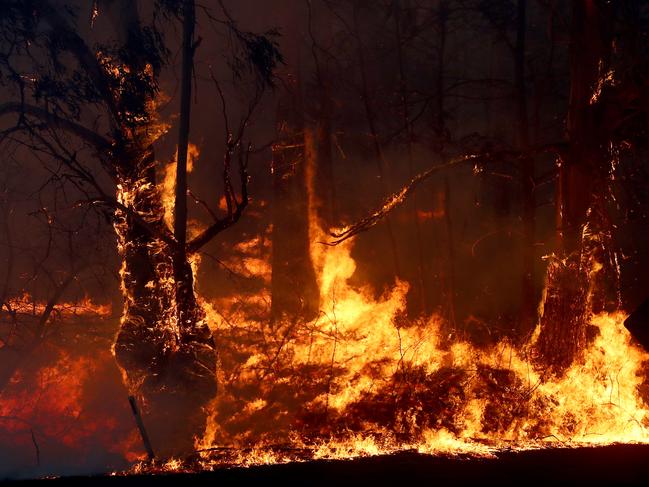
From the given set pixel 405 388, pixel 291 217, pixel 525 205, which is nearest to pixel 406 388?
pixel 405 388

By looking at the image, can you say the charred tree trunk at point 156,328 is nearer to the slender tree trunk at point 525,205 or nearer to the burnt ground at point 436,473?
the burnt ground at point 436,473

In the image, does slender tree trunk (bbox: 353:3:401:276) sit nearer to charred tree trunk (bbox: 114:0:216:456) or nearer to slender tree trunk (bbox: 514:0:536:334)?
slender tree trunk (bbox: 514:0:536:334)

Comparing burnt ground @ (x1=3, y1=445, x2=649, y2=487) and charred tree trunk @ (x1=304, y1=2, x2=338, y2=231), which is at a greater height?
charred tree trunk @ (x1=304, y1=2, x2=338, y2=231)

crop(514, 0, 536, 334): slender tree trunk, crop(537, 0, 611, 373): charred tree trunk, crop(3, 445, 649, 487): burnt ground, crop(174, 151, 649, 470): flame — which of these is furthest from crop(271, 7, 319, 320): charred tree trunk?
crop(3, 445, 649, 487): burnt ground

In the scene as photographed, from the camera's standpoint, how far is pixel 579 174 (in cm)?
802

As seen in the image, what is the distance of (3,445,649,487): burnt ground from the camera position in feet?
9.94

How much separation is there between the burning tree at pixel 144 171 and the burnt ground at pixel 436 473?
17.0ft

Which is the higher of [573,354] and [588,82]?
[588,82]

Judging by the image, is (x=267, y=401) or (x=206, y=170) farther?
(x=206, y=170)

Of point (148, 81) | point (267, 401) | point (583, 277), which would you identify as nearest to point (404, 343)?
point (267, 401)

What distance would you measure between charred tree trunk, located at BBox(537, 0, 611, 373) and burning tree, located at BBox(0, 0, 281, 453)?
4.27 m

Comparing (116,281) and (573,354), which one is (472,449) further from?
(116,281)

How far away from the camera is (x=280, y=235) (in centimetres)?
1391

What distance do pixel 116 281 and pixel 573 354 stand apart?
10629mm
